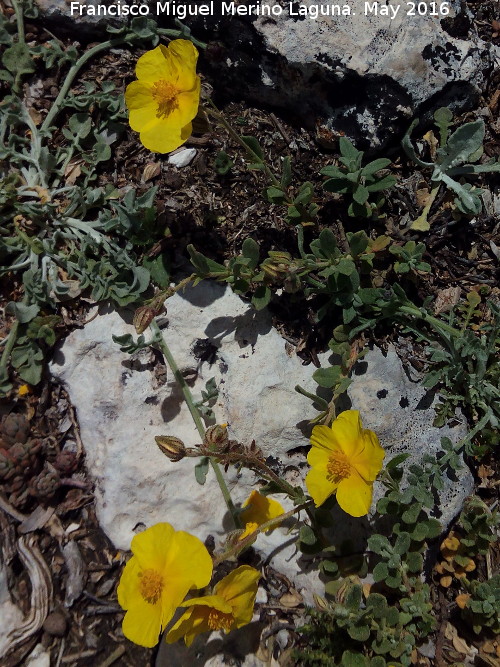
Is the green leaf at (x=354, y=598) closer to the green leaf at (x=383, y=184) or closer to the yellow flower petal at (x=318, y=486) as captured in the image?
the yellow flower petal at (x=318, y=486)

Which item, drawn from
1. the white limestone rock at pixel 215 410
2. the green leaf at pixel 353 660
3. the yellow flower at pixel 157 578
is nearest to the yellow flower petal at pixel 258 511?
the white limestone rock at pixel 215 410

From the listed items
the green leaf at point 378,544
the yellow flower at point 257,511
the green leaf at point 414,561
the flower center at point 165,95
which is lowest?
the yellow flower at point 257,511

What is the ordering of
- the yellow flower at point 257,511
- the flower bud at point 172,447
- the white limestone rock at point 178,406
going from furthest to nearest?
the white limestone rock at point 178,406, the yellow flower at point 257,511, the flower bud at point 172,447

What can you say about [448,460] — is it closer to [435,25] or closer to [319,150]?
[319,150]

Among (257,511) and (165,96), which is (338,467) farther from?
(165,96)

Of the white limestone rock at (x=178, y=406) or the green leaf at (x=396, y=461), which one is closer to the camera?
the green leaf at (x=396, y=461)

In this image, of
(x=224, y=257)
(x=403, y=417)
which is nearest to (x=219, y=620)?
(x=403, y=417)
